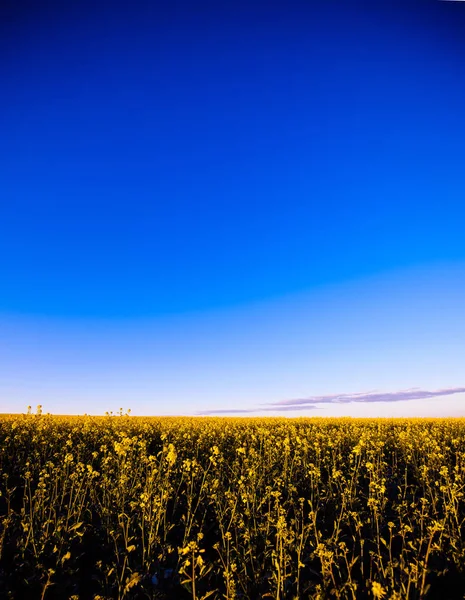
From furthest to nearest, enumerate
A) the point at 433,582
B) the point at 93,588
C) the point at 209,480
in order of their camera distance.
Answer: the point at 209,480 → the point at 93,588 → the point at 433,582

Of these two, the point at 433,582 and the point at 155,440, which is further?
the point at 155,440

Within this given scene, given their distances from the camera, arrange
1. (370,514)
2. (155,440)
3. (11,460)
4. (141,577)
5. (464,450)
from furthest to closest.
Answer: (155,440) → (464,450) → (11,460) → (370,514) → (141,577)

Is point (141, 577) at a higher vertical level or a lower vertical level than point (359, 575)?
higher

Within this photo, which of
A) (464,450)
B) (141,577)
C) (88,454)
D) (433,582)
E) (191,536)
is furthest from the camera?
(464,450)

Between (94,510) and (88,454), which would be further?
(88,454)

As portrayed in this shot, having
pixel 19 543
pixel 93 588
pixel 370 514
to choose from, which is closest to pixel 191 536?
pixel 93 588

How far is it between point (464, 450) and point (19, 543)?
13.5m

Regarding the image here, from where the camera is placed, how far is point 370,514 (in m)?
6.97

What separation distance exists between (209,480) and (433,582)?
464 cm

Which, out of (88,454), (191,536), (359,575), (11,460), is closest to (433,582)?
(359,575)

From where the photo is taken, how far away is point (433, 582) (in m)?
4.66

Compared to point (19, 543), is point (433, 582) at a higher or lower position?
lower

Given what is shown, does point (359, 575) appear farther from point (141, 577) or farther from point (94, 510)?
point (94, 510)

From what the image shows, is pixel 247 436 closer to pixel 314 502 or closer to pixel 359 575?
pixel 314 502
